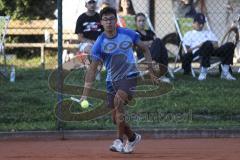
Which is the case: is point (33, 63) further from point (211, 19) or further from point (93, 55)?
point (93, 55)

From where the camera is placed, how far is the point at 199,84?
47.2ft

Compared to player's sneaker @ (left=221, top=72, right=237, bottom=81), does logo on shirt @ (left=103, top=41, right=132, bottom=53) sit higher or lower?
higher

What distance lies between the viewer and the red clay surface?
960cm

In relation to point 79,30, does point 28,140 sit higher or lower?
lower

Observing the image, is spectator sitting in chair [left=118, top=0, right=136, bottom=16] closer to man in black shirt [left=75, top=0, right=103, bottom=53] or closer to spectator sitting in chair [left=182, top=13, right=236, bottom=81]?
spectator sitting in chair [left=182, top=13, right=236, bottom=81]

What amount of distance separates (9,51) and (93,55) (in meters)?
10.6

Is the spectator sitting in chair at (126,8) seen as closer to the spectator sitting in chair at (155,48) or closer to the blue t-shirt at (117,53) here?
the spectator sitting in chair at (155,48)

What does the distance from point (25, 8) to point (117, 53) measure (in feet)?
38.6

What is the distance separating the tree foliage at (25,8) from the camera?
21188 millimetres

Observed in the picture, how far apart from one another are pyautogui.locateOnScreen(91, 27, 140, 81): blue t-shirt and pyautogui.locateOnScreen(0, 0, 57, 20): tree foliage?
37.0 feet

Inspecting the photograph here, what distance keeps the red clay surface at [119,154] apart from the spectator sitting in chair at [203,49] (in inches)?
157

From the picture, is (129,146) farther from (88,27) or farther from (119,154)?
(88,27)

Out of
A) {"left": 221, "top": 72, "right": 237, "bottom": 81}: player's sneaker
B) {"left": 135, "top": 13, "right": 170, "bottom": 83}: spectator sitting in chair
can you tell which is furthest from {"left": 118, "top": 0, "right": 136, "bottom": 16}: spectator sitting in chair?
{"left": 221, "top": 72, "right": 237, "bottom": 81}: player's sneaker

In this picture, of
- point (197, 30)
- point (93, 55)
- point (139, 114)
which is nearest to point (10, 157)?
point (93, 55)
